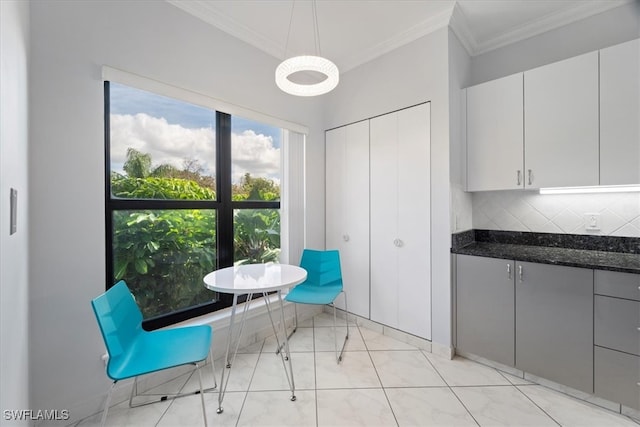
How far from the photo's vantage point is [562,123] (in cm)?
198

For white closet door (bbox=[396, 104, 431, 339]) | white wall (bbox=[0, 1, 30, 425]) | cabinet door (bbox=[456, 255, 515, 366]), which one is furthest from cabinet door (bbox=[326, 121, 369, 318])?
white wall (bbox=[0, 1, 30, 425])

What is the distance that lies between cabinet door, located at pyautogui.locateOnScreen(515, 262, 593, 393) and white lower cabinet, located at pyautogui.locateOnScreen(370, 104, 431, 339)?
673mm

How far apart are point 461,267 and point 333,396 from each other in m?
1.41

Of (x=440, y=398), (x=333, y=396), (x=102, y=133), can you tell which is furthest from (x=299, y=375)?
(x=102, y=133)

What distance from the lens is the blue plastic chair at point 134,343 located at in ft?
4.19

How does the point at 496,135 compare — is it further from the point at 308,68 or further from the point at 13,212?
the point at 13,212

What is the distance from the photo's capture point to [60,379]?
4.93 ft

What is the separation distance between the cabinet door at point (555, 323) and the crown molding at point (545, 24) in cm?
206

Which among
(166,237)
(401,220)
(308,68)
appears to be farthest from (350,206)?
(166,237)

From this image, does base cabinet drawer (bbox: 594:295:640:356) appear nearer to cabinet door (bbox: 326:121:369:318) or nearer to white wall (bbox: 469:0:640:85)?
cabinet door (bbox: 326:121:369:318)

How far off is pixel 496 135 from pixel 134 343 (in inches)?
121

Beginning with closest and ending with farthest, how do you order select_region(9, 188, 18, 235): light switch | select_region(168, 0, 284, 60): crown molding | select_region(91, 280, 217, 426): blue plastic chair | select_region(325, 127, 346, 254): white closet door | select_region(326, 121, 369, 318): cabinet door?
select_region(9, 188, 18, 235): light switch < select_region(91, 280, 217, 426): blue plastic chair < select_region(168, 0, 284, 60): crown molding < select_region(326, 121, 369, 318): cabinet door < select_region(325, 127, 346, 254): white closet door

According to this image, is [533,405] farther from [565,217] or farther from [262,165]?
[262,165]

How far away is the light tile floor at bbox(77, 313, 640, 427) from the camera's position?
158cm
